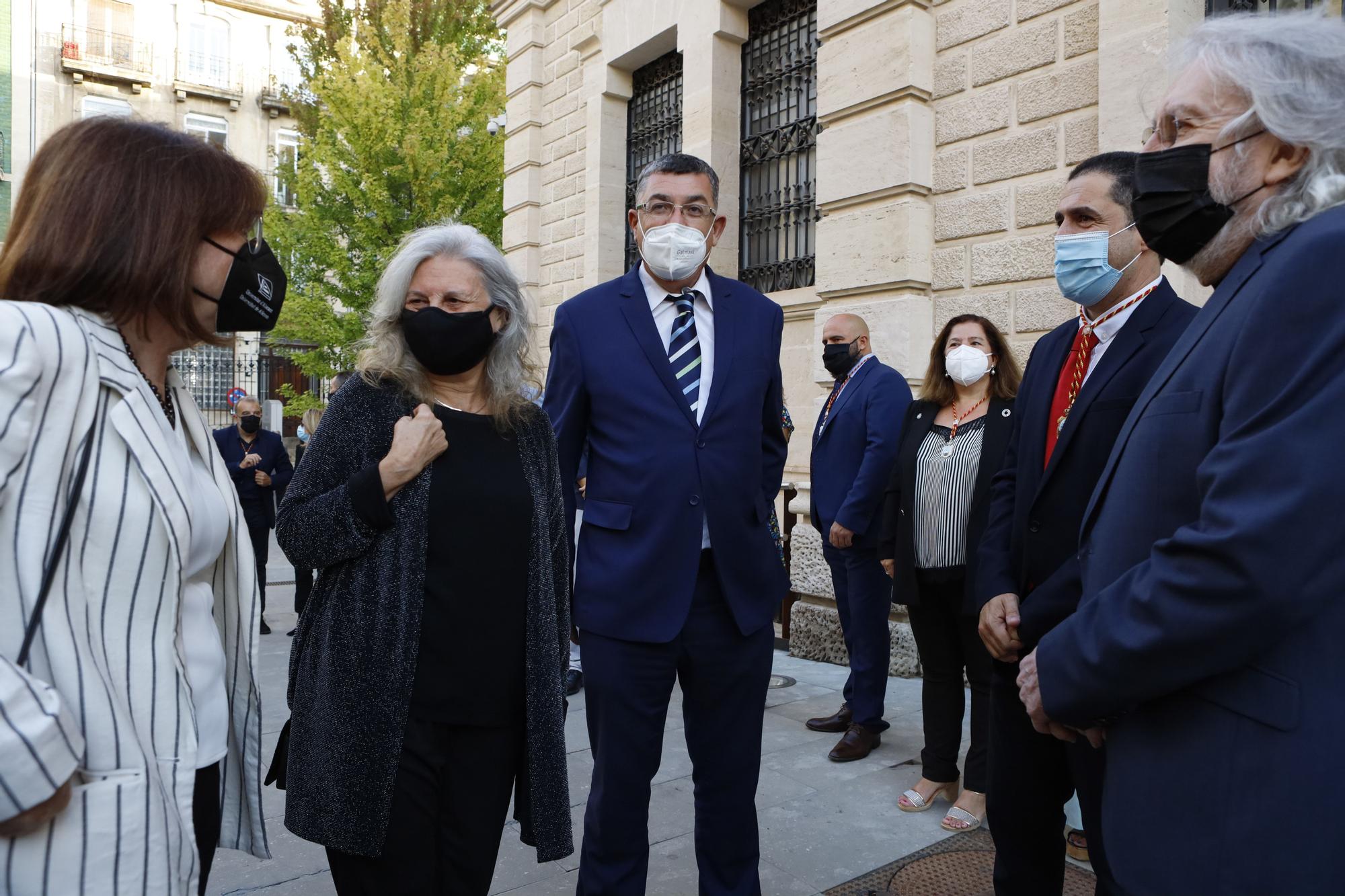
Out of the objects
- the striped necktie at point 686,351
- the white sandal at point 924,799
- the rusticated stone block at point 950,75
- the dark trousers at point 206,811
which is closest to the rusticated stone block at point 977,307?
the rusticated stone block at point 950,75

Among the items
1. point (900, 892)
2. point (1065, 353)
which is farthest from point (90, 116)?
point (900, 892)

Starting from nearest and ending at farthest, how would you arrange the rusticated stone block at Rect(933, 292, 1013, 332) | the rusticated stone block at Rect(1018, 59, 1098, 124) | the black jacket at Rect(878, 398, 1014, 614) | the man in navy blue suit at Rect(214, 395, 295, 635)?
the black jacket at Rect(878, 398, 1014, 614) → the rusticated stone block at Rect(1018, 59, 1098, 124) → the rusticated stone block at Rect(933, 292, 1013, 332) → the man in navy blue suit at Rect(214, 395, 295, 635)

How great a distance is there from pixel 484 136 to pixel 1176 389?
56.3ft

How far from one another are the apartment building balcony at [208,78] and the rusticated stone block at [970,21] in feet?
98.9

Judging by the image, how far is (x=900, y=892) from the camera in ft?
10.3

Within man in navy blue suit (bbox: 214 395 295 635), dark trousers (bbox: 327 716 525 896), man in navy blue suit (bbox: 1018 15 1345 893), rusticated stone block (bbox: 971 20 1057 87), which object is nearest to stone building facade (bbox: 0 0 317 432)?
man in navy blue suit (bbox: 214 395 295 635)

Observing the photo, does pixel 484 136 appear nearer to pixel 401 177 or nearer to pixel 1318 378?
pixel 401 177

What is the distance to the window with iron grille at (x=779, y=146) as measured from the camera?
7.71m

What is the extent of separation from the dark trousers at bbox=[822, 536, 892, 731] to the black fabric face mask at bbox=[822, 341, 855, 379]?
3.25ft

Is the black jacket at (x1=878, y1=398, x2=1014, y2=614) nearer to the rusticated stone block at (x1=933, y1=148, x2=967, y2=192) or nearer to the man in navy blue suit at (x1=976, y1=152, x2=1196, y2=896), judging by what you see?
the man in navy blue suit at (x1=976, y1=152, x2=1196, y2=896)

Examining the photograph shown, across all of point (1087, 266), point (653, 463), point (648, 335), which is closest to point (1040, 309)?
point (1087, 266)

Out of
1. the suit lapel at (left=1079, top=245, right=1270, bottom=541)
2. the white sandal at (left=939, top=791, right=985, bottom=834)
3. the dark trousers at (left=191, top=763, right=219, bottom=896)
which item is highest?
the suit lapel at (left=1079, top=245, right=1270, bottom=541)

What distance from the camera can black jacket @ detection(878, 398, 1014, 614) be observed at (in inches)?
140

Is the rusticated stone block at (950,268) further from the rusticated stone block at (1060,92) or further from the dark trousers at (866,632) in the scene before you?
the dark trousers at (866,632)
